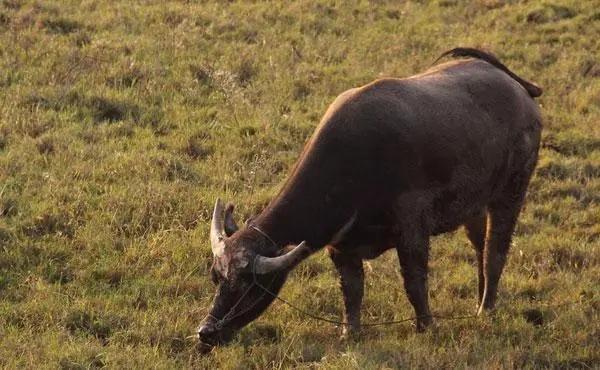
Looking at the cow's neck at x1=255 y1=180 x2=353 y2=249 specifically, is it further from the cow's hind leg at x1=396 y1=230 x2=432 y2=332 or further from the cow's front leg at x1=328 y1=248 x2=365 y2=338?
the cow's front leg at x1=328 y1=248 x2=365 y2=338

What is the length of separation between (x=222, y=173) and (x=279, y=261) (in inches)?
163

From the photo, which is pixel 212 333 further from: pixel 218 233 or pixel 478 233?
pixel 478 233

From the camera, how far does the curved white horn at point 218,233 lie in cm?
702

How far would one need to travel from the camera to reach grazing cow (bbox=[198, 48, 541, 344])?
7.01 m

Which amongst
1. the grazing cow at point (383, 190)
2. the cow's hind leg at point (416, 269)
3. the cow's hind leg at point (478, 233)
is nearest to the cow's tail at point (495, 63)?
the grazing cow at point (383, 190)

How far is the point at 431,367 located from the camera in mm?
7012

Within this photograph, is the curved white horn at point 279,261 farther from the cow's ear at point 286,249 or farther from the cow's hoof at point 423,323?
the cow's hoof at point 423,323

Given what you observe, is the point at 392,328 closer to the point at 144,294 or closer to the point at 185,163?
the point at 144,294

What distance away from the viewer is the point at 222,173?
10828 millimetres

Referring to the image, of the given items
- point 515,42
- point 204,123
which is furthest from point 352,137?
point 515,42

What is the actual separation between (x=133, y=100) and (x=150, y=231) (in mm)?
3376

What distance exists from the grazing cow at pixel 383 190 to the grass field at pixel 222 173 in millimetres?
509

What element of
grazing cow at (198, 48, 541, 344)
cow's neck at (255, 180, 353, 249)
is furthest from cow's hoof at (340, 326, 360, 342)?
cow's neck at (255, 180, 353, 249)

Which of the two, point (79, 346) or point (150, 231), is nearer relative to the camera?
point (79, 346)
